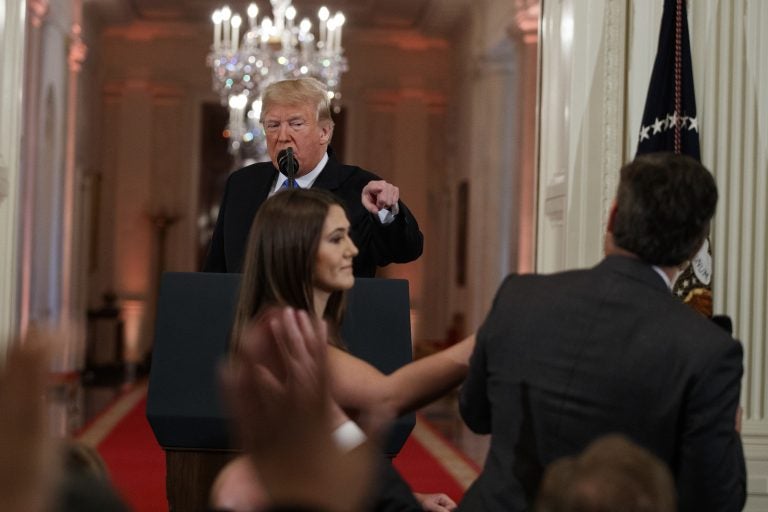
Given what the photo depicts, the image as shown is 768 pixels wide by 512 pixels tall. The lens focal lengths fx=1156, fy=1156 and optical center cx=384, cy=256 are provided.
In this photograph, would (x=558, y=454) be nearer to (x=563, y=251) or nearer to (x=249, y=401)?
(x=249, y=401)

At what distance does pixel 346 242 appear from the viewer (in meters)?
3.13

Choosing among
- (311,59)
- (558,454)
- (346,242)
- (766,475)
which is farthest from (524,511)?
(311,59)

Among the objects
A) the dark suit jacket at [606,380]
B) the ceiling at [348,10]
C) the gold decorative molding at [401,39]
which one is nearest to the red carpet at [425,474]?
the dark suit jacket at [606,380]

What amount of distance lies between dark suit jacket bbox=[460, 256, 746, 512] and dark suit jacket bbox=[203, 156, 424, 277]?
1664 millimetres

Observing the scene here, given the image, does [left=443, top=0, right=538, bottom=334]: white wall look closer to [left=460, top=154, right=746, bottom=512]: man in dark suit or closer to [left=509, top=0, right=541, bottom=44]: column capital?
[left=509, top=0, right=541, bottom=44]: column capital

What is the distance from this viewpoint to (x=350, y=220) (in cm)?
443

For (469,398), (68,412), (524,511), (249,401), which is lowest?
(68,412)

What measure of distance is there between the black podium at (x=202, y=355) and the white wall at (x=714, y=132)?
288 centimetres

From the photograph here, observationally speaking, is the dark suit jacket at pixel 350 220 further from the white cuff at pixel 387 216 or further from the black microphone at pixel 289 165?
the black microphone at pixel 289 165

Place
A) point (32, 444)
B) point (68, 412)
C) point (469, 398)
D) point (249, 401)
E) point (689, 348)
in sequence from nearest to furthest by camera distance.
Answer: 1. point (32, 444)
2. point (249, 401)
3. point (689, 348)
4. point (469, 398)
5. point (68, 412)

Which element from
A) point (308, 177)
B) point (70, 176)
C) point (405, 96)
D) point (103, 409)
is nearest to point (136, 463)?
point (103, 409)

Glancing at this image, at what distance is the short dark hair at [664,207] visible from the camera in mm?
2602

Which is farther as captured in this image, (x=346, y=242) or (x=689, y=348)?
(x=346, y=242)

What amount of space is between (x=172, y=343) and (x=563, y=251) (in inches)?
133
